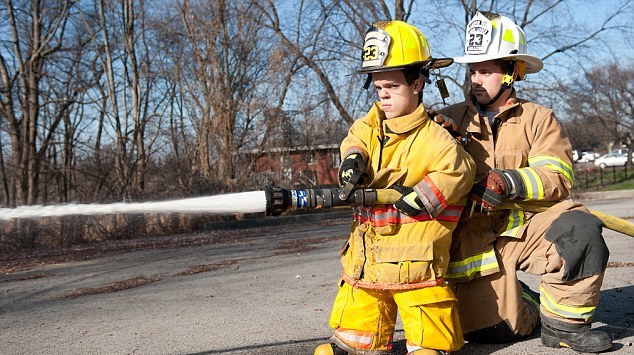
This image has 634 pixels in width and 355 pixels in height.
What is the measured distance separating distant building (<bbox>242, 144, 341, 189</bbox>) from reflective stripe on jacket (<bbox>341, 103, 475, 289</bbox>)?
1520cm

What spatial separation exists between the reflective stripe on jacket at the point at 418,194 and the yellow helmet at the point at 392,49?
251 millimetres

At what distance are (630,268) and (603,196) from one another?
63.8 ft

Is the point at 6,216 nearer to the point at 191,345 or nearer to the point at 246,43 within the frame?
the point at 191,345

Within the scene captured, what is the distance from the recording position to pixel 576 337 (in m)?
3.41

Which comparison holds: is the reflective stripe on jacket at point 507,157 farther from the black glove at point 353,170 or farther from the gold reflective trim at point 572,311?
the black glove at point 353,170

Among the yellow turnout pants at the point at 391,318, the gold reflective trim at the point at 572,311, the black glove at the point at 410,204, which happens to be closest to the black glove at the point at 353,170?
the black glove at the point at 410,204

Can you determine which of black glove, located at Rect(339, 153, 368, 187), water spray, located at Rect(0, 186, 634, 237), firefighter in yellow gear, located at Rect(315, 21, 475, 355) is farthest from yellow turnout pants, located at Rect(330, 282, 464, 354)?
black glove, located at Rect(339, 153, 368, 187)

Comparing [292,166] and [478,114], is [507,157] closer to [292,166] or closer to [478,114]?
[478,114]

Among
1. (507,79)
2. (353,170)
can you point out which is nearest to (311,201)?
(353,170)

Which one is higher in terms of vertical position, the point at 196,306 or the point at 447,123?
the point at 447,123

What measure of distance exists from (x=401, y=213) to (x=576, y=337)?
1.15 metres

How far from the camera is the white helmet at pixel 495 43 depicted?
3.78m

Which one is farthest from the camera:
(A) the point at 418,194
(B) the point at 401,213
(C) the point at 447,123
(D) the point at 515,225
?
Result: (D) the point at 515,225

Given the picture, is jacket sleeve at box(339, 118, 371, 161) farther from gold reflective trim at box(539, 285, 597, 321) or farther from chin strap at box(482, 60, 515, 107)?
gold reflective trim at box(539, 285, 597, 321)
